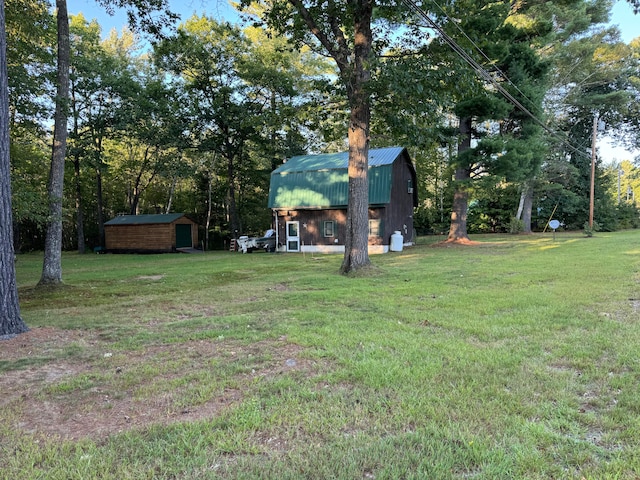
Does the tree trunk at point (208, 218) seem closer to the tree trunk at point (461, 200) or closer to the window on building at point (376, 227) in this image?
the window on building at point (376, 227)

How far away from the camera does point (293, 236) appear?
2047cm

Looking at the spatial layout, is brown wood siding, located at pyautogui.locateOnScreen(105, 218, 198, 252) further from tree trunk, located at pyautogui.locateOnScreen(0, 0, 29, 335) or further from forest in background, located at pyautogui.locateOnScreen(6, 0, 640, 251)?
tree trunk, located at pyautogui.locateOnScreen(0, 0, 29, 335)

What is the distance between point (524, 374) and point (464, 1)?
445 inches

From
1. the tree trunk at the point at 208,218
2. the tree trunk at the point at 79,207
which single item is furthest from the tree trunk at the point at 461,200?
the tree trunk at the point at 79,207

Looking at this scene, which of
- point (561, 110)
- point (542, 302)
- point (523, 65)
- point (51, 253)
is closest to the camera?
point (542, 302)

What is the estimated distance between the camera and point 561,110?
2800 centimetres

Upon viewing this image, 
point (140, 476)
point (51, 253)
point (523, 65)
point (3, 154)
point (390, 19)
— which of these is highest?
point (523, 65)

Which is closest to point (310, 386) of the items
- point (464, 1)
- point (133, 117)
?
point (464, 1)

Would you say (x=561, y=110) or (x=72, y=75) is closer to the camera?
(x=72, y=75)

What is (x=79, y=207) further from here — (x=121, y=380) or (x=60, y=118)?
(x=121, y=380)

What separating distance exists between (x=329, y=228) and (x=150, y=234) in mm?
12368

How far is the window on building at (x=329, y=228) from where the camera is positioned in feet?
63.8

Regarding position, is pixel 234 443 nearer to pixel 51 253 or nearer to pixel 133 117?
pixel 51 253

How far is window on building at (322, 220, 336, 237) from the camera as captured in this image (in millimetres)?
19431
